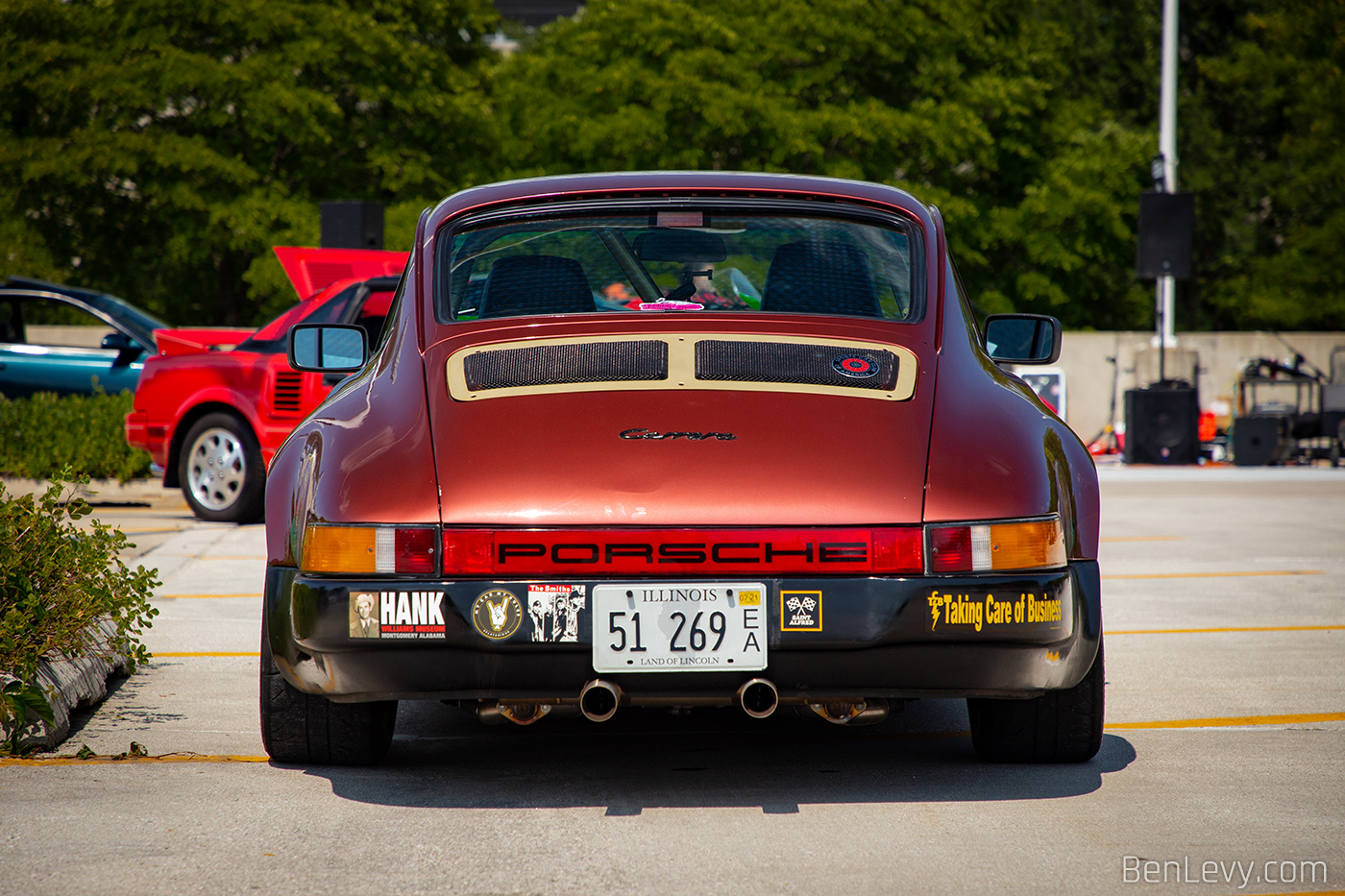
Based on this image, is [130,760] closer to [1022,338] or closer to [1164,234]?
[1022,338]

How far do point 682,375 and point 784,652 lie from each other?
0.78 metres

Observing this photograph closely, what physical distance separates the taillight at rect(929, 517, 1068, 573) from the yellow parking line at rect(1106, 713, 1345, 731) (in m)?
1.51

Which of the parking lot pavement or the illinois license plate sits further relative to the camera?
the illinois license plate

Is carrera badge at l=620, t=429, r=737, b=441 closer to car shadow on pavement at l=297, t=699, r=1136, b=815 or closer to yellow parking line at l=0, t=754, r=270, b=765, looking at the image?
car shadow on pavement at l=297, t=699, r=1136, b=815

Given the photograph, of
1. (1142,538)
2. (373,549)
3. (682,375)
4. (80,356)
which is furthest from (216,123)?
(373,549)

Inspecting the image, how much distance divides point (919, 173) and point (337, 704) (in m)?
31.8

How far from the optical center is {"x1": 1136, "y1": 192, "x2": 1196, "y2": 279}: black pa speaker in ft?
67.3

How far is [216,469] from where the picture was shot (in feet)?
35.7

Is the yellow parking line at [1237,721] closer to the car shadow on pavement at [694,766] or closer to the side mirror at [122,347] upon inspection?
the car shadow on pavement at [694,766]

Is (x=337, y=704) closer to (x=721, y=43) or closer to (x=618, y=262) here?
(x=618, y=262)

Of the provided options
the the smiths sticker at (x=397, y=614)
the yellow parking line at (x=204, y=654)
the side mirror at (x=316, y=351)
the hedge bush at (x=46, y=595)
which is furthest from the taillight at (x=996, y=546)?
the yellow parking line at (x=204, y=654)

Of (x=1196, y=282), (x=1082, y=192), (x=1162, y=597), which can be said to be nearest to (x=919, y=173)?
(x=1082, y=192)

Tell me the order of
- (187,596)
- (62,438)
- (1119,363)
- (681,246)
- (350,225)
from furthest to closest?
(1119,363) → (350,225) → (62,438) → (187,596) → (681,246)

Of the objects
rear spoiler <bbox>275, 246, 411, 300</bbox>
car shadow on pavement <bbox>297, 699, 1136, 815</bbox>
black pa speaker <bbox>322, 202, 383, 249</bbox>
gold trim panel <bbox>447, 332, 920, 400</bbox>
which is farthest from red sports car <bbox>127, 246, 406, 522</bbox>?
gold trim panel <bbox>447, 332, 920, 400</bbox>
